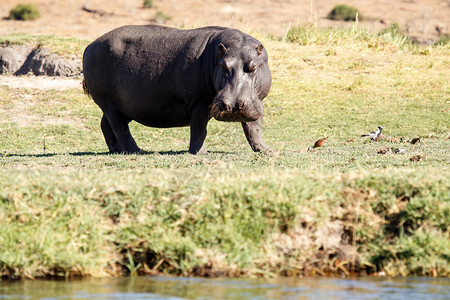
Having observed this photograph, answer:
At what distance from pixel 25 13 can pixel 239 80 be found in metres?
39.8

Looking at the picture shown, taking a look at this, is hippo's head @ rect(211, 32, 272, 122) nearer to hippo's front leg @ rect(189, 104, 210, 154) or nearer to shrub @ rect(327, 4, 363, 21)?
hippo's front leg @ rect(189, 104, 210, 154)

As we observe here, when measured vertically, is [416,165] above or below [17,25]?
above

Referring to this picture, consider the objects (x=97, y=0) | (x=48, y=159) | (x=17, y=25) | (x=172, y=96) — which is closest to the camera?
(x=48, y=159)

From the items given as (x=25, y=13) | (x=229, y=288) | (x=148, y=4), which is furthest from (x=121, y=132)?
(x=148, y=4)

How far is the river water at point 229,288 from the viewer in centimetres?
552

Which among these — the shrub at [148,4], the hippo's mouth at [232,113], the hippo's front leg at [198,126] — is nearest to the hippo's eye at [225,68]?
the hippo's mouth at [232,113]

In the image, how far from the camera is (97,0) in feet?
175

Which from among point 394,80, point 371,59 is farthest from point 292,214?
point 371,59

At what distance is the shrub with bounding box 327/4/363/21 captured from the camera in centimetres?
4850

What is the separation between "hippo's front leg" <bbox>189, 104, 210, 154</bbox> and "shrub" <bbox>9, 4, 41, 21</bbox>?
126 feet

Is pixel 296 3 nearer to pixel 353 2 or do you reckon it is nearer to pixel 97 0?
pixel 353 2

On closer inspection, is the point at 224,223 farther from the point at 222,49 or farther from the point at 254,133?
the point at 254,133

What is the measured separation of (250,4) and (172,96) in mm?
43446

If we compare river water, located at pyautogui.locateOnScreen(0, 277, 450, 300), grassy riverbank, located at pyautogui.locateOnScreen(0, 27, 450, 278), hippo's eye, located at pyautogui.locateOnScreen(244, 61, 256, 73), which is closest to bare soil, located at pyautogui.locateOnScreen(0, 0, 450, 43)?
hippo's eye, located at pyautogui.locateOnScreen(244, 61, 256, 73)
